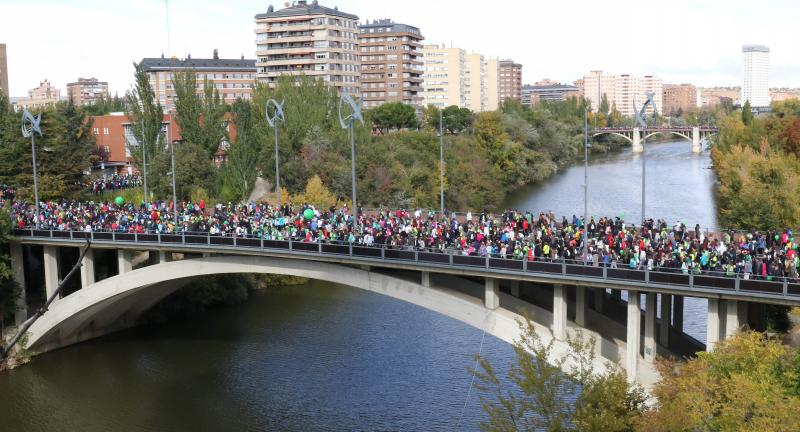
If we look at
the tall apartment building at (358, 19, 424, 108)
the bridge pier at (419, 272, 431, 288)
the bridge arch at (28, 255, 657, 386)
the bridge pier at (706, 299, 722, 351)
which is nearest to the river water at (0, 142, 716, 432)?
the bridge arch at (28, 255, 657, 386)

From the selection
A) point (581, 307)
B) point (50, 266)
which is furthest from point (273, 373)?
point (581, 307)

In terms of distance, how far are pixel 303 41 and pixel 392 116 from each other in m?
17.5

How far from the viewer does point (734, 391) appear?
17750 millimetres

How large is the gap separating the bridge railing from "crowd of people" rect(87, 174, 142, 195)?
23.4m

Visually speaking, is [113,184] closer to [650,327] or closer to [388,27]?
[650,327]

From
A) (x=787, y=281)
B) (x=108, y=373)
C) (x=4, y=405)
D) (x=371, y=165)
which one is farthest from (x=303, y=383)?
(x=371, y=165)

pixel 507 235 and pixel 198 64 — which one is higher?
pixel 198 64

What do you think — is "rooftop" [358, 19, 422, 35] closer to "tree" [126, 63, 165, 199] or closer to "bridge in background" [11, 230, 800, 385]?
"tree" [126, 63, 165, 199]

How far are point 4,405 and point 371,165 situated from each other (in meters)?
33.4

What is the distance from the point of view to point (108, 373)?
3962 centimetres

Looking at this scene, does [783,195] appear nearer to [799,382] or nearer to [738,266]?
[738,266]

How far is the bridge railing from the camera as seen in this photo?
77.4 feet

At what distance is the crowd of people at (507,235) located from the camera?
83.4ft

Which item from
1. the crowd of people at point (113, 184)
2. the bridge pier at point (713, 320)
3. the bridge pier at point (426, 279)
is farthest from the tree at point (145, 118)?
the bridge pier at point (713, 320)
